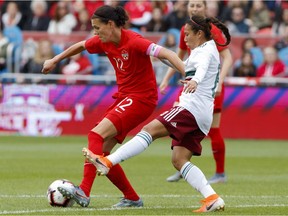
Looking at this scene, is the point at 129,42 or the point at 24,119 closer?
the point at 129,42

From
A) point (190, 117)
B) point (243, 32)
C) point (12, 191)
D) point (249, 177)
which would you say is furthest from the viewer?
point (243, 32)

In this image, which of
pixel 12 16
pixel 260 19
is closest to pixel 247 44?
pixel 260 19

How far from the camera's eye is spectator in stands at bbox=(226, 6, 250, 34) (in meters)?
24.6

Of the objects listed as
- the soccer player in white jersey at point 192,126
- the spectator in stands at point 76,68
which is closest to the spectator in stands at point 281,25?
the spectator in stands at point 76,68

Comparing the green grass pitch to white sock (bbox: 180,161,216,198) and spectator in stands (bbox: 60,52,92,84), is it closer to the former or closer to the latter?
white sock (bbox: 180,161,216,198)

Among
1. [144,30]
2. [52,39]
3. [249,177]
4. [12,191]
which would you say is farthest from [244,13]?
[12,191]

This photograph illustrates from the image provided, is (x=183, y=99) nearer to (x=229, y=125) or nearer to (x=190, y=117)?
(x=190, y=117)

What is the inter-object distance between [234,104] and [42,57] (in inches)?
187

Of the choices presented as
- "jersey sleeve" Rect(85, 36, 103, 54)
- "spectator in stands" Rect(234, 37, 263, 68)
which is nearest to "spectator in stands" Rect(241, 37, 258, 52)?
"spectator in stands" Rect(234, 37, 263, 68)

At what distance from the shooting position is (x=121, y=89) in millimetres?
10305

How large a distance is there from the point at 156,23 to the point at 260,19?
2652mm

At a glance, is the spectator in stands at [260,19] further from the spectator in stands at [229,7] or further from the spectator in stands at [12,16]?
the spectator in stands at [12,16]

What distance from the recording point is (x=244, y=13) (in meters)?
25.3

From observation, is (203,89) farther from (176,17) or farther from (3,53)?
(176,17)
